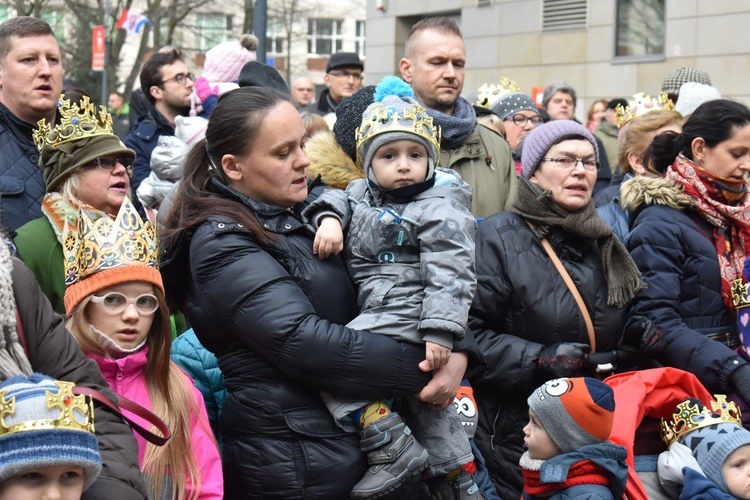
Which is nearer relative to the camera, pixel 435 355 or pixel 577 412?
pixel 435 355

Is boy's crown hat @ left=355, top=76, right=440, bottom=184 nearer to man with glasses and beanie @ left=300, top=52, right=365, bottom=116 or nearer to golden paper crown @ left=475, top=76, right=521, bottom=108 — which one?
golden paper crown @ left=475, top=76, right=521, bottom=108

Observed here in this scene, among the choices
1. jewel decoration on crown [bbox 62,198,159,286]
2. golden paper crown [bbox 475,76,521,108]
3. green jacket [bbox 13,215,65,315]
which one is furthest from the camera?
golden paper crown [bbox 475,76,521,108]

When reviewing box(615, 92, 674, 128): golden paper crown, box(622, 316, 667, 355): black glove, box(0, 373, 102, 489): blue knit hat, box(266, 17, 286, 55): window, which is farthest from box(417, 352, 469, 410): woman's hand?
box(266, 17, 286, 55): window

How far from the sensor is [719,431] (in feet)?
14.2

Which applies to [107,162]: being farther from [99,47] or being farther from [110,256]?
[99,47]

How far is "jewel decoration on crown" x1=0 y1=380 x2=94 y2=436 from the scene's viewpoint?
8.27 ft

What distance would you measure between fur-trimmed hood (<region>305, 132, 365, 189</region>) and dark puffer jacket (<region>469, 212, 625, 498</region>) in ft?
2.17

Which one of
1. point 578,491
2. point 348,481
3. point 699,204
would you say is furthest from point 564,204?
point 348,481

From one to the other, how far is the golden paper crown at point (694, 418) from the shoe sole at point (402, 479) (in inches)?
53.8

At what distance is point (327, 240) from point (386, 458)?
795 mm

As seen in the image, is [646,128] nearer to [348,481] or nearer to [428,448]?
[428,448]

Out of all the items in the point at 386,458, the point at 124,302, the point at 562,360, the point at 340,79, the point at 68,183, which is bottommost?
the point at 386,458

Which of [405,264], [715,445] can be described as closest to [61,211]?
[405,264]

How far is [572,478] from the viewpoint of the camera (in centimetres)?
386
